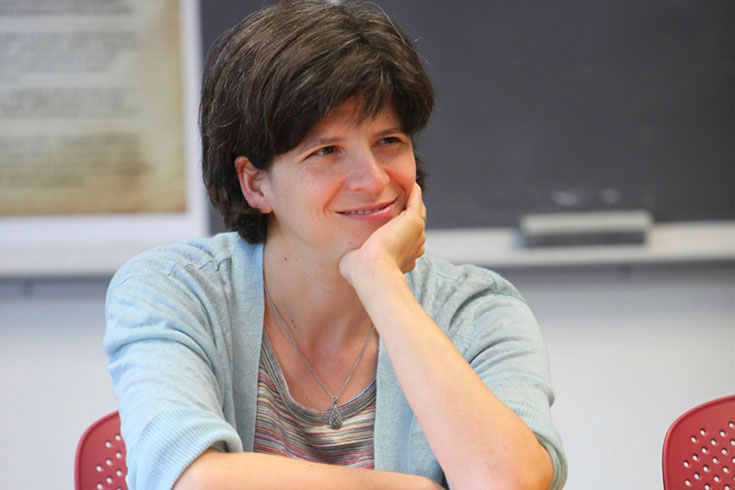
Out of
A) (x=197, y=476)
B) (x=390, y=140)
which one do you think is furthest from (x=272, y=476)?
(x=390, y=140)

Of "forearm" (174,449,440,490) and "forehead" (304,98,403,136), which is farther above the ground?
"forehead" (304,98,403,136)

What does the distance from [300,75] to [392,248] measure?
1.07 feet

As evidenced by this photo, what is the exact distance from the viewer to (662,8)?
289 centimetres

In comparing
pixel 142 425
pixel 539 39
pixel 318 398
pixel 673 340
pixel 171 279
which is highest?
pixel 539 39

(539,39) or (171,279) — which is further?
(539,39)

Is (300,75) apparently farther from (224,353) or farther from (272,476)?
(272,476)

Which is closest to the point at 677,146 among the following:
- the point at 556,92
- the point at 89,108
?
the point at 556,92

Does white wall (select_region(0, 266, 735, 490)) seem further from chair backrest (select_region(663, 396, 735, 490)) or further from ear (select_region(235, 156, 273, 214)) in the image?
ear (select_region(235, 156, 273, 214))

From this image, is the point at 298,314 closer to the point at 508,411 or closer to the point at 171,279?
the point at 171,279

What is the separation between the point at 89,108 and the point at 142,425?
1923 millimetres

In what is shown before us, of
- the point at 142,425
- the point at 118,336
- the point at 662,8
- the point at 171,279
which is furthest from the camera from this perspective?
the point at 662,8

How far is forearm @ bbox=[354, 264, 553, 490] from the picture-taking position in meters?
1.26

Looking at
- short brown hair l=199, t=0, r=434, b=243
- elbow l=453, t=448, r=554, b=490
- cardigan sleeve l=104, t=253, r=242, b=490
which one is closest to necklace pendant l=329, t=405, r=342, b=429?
cardigan sleeve l=104, t=253, r=242, b=490

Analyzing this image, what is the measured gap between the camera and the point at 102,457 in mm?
1654
